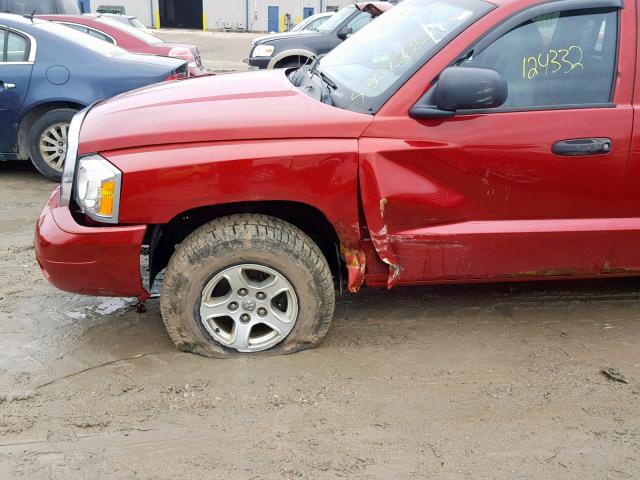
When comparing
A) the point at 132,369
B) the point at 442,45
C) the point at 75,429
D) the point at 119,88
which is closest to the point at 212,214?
the point at 132,369

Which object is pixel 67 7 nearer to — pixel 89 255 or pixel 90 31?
pixel 90 31

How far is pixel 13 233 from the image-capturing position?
513cm

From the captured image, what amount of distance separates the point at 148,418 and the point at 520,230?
1996 mm

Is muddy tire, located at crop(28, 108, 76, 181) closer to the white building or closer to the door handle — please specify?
the door handle

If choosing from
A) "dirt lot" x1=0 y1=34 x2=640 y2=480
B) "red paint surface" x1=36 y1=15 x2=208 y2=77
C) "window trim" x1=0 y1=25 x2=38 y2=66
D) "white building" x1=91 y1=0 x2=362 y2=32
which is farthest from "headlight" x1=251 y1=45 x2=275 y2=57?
"white building" x1=91 y1=0 x2=362 y2=32

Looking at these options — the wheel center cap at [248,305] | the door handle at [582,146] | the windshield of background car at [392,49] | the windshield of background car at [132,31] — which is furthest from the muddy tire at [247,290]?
the windshield of background car at [132,31]

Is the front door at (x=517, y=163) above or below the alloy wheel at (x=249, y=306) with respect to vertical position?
above

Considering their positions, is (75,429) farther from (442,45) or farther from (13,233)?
(13,233)

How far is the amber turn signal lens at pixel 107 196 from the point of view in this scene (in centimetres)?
303

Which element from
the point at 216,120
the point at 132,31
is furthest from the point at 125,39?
the point at 216,120

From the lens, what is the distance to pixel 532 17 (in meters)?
3.22

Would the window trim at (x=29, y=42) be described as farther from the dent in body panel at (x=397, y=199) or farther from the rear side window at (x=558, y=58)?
the rear side window at (x=558, y=58)

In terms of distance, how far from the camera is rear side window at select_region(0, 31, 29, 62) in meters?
6.37

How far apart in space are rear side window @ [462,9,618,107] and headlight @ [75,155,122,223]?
1805 mm
